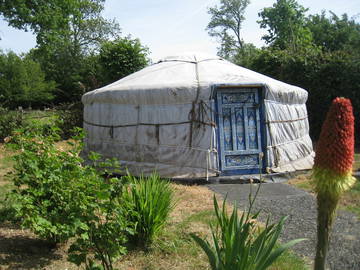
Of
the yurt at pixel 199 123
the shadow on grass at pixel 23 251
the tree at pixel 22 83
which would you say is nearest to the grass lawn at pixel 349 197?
the yurt at pixel 199 123

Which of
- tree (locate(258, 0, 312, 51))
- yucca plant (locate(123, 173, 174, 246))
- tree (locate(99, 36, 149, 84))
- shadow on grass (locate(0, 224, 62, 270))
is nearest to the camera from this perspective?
shadow on grass (locate(0, 224, 62, 270))

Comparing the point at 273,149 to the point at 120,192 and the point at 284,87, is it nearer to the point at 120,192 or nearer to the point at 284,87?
the point at 284,87

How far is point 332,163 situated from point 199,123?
5439 mm

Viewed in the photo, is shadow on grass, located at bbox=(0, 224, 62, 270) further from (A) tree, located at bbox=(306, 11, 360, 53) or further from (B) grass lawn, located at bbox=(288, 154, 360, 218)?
(A) tree, located at bbox=(306, 11, 360, 53)

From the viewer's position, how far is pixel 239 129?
688cm

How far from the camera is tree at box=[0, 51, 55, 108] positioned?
2619 centimetres

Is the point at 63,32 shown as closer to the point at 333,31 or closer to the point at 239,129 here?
the point at 239,129

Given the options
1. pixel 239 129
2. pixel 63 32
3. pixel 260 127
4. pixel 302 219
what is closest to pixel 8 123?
pixel 63 32

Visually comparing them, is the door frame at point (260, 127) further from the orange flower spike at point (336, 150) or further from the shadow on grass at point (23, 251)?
the orange flower spike at point (336, 150)

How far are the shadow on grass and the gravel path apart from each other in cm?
197

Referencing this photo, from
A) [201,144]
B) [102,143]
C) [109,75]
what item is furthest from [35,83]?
[201,144]

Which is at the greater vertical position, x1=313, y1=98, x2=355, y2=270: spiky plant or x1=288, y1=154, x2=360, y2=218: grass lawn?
x1=313, y1=98, x2=355, y2=270: spiky plant

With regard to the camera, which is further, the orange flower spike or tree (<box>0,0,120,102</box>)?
tree (<box>0,0,120,102</box>)

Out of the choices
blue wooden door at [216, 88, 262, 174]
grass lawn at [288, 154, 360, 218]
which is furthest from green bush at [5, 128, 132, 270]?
blue wooden door at [216, 88, 262, 174]
